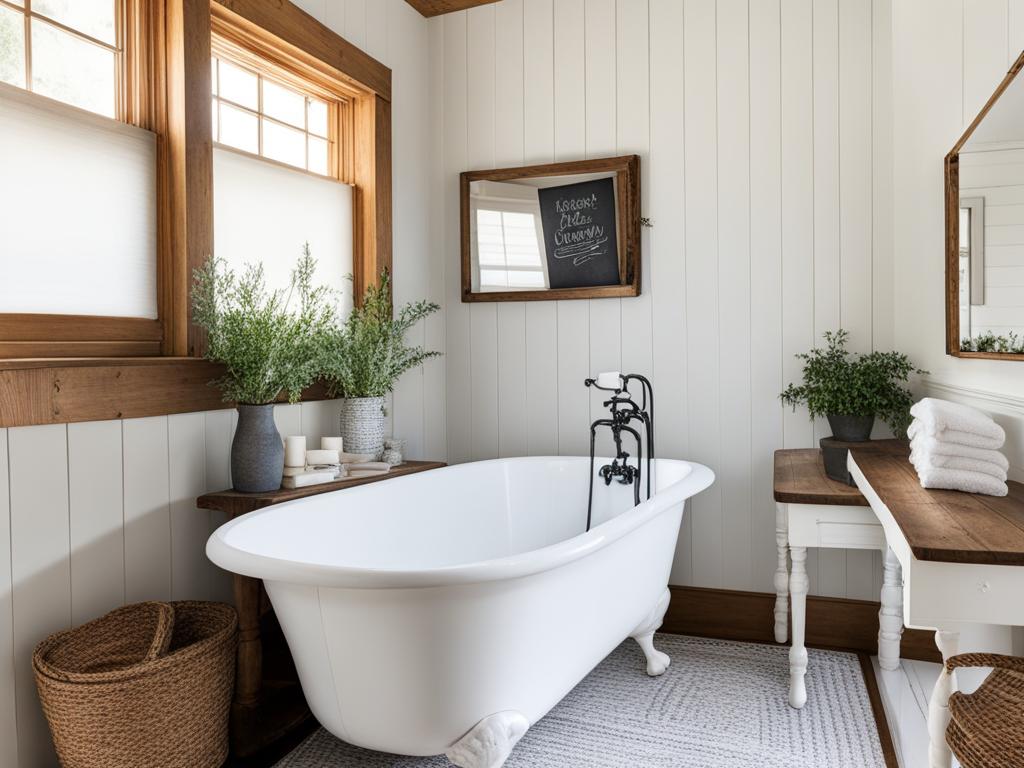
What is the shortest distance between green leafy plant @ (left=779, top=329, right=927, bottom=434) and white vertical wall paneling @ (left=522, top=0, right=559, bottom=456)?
100 centimetres

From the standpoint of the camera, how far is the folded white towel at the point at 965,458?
1.67 m

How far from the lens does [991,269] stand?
187 cm

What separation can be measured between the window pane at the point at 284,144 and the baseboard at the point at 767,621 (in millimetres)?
2251

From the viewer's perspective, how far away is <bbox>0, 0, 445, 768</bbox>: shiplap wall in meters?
1.70

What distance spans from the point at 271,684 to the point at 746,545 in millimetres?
1836

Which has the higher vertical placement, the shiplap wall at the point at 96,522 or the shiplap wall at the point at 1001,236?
the shiplap wall at the point at 1001,236

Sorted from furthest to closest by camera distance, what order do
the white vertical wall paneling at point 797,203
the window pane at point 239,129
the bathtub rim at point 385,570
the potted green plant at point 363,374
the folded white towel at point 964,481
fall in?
1. the white vertical wall paneling at point 797,203
2. the potted green plant at point 363,374
3. the window pane at point 239,129
4. the folded white towel at point 964,481
5. the bathtub rim at point 385,570

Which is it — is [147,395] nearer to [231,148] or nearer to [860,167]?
[231,148]

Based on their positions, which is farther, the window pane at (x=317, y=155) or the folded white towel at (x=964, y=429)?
the window pane at (x=317, y=155)

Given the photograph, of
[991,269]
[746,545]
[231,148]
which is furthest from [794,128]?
[231,148]

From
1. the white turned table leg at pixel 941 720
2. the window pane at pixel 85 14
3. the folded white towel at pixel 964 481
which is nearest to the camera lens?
the white turned table leg at pixel 941 720

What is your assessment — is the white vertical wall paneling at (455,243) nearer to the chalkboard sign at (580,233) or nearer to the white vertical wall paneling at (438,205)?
the white vertical wall paneling at (438,205)

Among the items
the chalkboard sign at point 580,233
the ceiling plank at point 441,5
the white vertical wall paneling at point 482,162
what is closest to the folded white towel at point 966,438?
the chalkboard sign at point 580,233

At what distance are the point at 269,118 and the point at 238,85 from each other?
163mm
